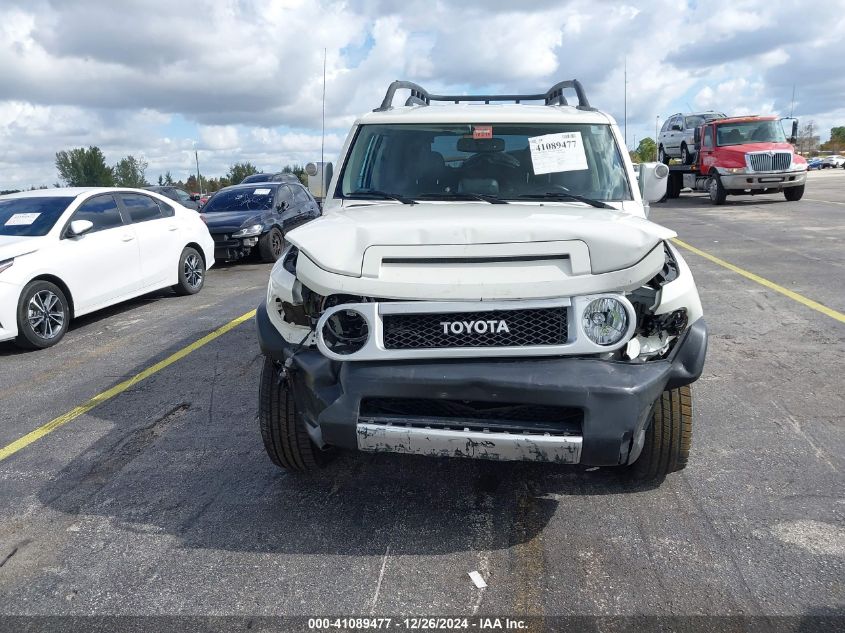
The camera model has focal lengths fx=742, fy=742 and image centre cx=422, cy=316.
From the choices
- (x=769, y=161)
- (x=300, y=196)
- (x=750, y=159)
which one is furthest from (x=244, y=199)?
(x=769, y=161)

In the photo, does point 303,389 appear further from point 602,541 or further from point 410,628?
point 602,541

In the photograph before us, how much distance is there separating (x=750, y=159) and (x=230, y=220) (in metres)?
14.7

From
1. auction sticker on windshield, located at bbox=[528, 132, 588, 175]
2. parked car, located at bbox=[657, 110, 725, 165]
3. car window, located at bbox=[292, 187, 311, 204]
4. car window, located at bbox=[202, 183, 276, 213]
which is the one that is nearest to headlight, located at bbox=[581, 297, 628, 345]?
auction sticker on windshield, located at bbox=[528, 132, 588, 175]

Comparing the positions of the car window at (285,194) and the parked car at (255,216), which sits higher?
the car window at (285,194)

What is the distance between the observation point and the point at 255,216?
44.8 ft

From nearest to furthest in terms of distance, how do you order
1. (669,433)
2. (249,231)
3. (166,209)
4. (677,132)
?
1. (669,433)
2. (166,209)
3. (249,231)
4. (677,132)

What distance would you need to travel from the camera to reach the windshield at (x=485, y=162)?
445cm

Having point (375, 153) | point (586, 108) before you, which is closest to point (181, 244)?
point (375, 153)

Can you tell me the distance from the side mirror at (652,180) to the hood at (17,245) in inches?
237

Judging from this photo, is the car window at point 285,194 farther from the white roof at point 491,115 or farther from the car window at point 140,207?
the white roof at point 491,115

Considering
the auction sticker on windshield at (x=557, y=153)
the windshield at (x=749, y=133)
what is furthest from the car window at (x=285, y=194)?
the windshield at (x=749, y=133)

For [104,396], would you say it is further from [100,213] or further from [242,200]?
[242,200]

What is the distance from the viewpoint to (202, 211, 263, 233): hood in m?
13.3

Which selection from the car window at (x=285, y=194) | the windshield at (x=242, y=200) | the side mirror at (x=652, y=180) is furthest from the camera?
the car window at (x=285, y=194)
